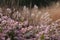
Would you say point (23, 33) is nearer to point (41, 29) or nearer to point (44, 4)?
point (41, 29)

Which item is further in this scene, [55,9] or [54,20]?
[55,9]

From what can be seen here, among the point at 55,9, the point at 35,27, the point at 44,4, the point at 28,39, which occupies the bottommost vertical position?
the point at 28,39

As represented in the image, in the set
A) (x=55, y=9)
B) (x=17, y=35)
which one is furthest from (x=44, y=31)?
(x=55, y=9)

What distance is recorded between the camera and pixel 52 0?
7438mm

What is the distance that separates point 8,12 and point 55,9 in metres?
1.32

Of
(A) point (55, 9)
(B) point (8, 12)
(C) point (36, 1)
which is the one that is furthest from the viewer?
(C) point (36, 1)

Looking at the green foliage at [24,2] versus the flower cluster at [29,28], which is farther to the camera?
the green foliage at [24,2]

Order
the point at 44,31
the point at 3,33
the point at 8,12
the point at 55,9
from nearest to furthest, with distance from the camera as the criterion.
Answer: the point at 3,33
the point at 44,31
the point at 8,12
the point at 55,9

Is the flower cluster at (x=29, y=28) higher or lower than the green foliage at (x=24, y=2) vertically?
lower

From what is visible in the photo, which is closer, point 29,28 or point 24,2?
point 29,28

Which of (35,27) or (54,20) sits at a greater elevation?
(54,20)

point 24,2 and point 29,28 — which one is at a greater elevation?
point 24,2

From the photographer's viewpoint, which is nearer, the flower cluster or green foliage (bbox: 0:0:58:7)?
the flower cluster

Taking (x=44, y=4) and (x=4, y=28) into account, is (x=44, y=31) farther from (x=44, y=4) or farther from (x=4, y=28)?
(x=44, y=4)
